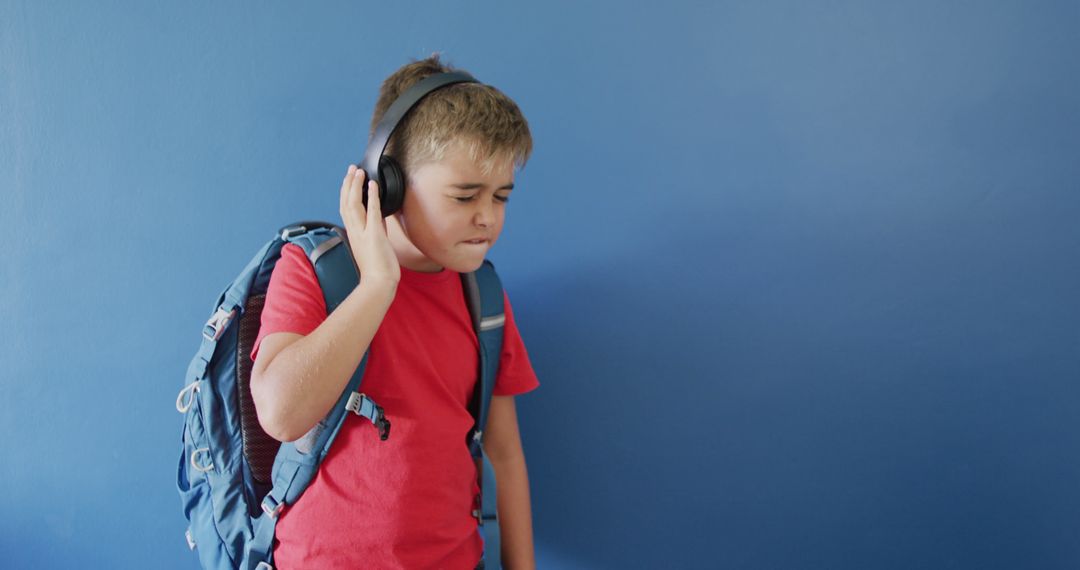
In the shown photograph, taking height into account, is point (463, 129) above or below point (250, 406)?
above

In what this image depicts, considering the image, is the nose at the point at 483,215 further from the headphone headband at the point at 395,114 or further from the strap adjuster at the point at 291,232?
the strap adjuster at the point at 291,232

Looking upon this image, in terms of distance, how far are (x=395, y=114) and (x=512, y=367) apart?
47cm

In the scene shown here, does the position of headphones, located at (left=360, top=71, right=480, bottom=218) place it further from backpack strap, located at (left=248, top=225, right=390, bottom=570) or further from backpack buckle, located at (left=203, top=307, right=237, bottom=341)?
backpack buckle, located at (left=203, top=307, right=237, bottom=341)

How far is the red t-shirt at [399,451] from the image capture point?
42.4 inches

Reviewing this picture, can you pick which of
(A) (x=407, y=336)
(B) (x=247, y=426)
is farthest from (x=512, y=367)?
(B) (x=247, y=426)

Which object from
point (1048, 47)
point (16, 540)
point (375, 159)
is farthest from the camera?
point (16, 540)

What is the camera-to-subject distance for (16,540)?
1.46 metres

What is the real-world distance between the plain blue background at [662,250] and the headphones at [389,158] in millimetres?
334

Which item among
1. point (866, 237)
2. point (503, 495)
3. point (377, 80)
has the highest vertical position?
point (377, 80)

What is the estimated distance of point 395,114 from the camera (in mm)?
1094

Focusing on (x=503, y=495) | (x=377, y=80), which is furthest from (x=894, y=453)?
(x=377, y=80)

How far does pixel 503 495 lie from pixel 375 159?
2.12ft

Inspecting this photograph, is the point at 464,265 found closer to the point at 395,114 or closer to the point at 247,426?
the point at 395,114

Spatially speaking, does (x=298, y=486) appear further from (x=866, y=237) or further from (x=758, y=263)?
(x=866, y=237)
